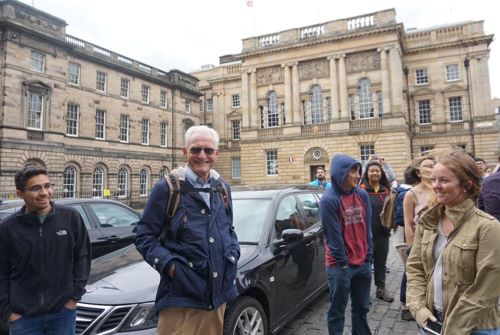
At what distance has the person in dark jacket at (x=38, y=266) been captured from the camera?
2.52 metres

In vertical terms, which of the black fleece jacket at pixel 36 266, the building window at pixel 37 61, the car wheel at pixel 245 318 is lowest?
the car wheel at pixel 245 318

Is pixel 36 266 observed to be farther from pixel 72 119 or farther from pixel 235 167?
pixel 235 167

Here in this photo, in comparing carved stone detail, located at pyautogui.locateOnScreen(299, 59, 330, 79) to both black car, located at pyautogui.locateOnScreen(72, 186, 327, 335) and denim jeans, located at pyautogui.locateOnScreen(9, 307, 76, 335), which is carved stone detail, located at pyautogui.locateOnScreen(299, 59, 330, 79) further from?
denim jeans, located at pyautogui.locateOnScreen(9, 307, 76, 335)

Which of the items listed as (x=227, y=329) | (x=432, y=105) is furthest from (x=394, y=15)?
(x=227, y=329)

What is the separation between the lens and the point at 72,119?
27797 mm

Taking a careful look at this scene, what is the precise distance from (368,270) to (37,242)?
3.23 m

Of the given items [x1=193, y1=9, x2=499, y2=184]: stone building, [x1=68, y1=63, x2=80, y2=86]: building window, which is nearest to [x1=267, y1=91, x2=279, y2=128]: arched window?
[x1=193, y1=9, x2=499, y2=184]: stone building

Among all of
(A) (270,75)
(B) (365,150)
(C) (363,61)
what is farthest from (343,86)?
(A) (270,75)

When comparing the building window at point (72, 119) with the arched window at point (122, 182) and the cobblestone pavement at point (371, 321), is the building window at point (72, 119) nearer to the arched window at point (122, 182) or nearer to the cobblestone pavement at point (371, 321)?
the arched window at point (122, 182)

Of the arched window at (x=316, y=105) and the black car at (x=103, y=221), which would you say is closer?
the black car at (x=103, y=221)

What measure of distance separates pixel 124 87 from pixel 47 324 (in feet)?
108

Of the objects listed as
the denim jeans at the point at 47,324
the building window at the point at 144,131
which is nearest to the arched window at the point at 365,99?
the building window at the point at 144,131

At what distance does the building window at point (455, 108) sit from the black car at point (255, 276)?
35.3 m

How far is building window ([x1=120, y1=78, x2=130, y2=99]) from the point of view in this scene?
105 ft
